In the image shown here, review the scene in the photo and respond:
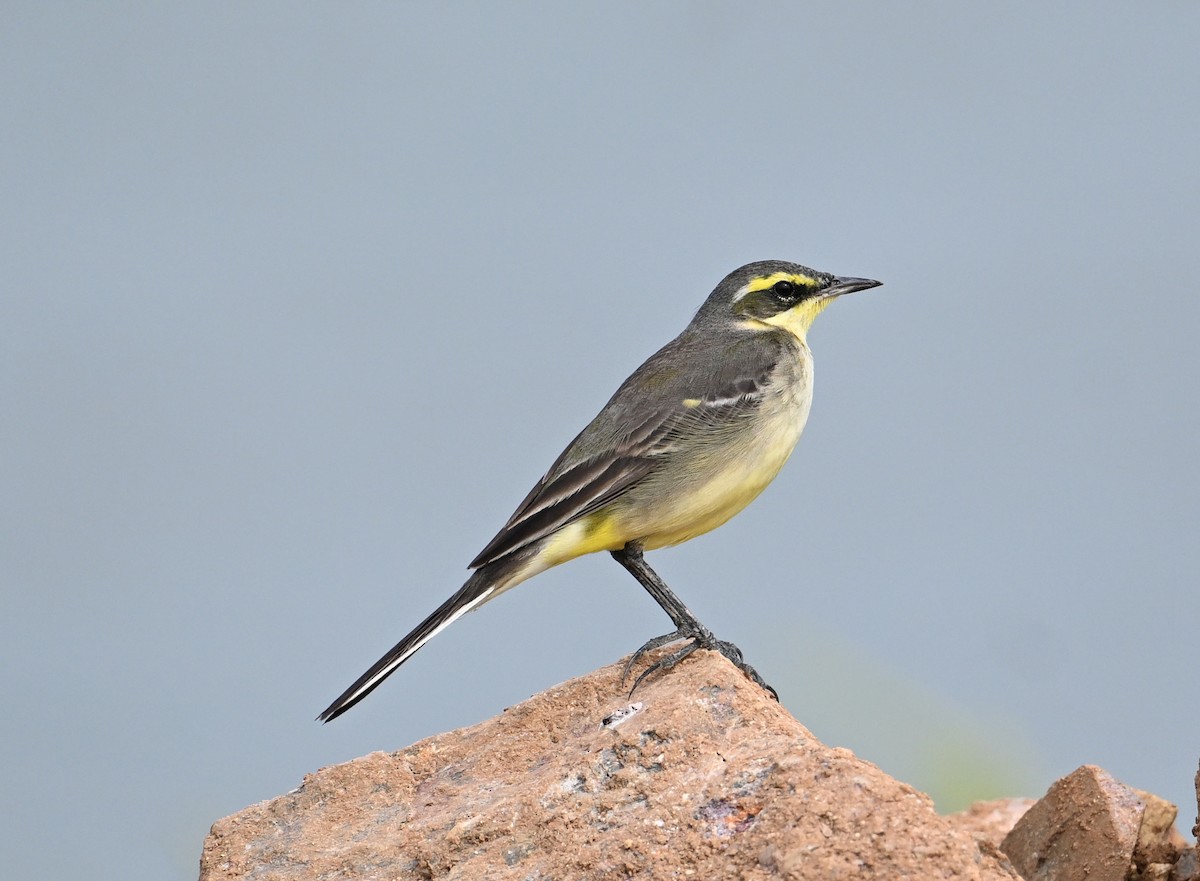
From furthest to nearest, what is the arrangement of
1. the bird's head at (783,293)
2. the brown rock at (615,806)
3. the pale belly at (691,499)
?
the bird's head at (783,293), the pale belly at (691,499), the brown rock at (615,806)

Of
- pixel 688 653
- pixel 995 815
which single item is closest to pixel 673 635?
pixel 688 653

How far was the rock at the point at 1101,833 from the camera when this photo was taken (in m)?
6.94

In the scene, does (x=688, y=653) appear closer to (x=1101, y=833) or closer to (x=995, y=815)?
(x=1101, y=833)

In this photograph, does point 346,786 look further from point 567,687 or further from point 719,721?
point 719,721

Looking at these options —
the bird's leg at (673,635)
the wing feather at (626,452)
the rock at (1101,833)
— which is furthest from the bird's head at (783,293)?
the rock at (1101,833)

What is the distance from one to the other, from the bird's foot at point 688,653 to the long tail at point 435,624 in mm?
862

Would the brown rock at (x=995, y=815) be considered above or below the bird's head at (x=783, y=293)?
below

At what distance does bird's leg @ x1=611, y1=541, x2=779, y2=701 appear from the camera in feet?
24.7

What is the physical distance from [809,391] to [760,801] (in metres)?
4.11

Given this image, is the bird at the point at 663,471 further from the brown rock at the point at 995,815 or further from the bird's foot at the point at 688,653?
the brown rock at the point at 995,815

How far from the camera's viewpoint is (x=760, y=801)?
5551mm

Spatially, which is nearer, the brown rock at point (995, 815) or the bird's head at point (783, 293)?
the brown rock at point (995, 815)

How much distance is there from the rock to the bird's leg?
1.46m

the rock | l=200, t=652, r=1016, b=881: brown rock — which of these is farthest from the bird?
the rock
